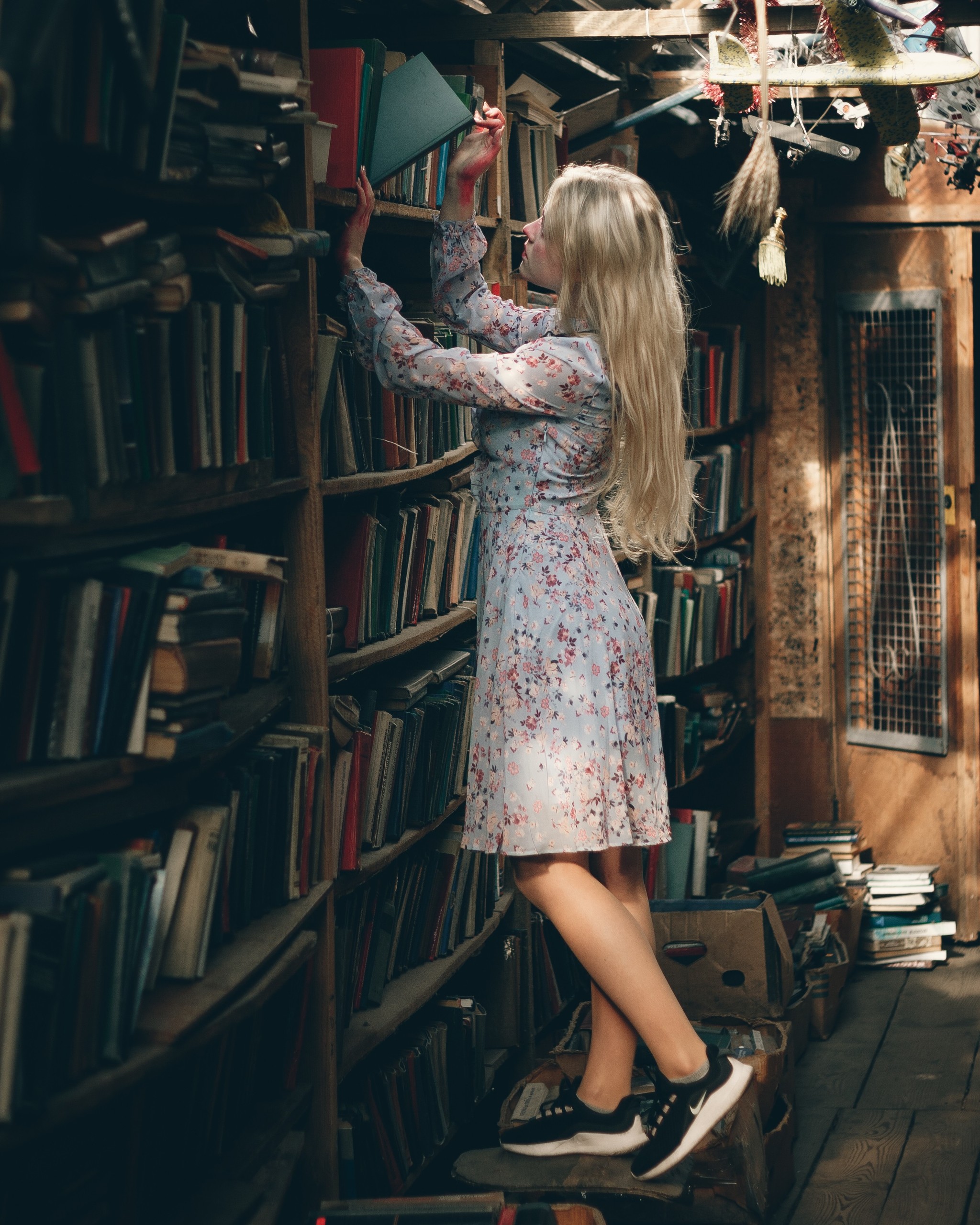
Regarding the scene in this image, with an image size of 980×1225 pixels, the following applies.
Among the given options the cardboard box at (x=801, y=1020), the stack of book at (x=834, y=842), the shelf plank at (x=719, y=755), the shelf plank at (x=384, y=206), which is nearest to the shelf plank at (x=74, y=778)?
the shelf plank at (x=384, y=206)

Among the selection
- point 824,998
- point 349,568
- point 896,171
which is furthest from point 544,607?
point 824,998

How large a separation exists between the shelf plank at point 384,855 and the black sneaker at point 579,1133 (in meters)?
0.55

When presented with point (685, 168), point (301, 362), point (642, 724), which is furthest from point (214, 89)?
point (685, 168)

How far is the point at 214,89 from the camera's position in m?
1.94

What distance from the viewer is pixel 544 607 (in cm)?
247

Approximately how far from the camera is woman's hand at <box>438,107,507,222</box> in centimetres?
259

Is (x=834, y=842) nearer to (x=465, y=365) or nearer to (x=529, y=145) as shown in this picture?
(x=529, y=145)

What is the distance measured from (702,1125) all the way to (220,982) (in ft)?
3.21

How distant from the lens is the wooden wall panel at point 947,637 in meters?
4.85

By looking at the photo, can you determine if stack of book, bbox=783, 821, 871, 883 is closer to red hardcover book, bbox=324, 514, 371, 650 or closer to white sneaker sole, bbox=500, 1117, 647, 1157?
white sneaker sole, bbox=500, 1117, 647, 1157

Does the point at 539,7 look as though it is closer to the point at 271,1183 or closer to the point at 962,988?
the point at 271,1183

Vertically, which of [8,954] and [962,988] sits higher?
[8,954]

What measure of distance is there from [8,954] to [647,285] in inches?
59.8

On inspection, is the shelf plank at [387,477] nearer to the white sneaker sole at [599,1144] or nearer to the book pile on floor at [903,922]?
the white sneaker sole at [599,1144]
